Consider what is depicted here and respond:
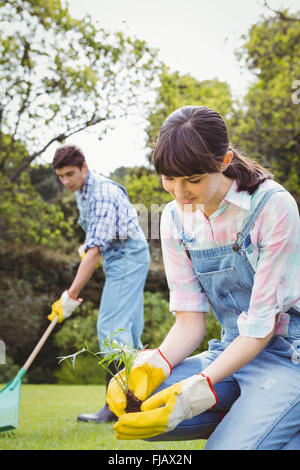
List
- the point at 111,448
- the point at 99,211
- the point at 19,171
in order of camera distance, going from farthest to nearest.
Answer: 1. the point at 19,171
2. the point at 99,211
3. the point at 111,448

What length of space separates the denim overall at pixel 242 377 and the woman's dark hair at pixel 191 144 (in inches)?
10.0

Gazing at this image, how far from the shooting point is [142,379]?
6.15 ft

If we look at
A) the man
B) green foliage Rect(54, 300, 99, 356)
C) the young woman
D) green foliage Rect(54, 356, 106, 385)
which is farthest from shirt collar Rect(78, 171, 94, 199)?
green foliage Rect(54, 300, 99, 356)

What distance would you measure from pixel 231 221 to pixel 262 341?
419 millimetres

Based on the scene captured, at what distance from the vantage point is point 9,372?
320 inches

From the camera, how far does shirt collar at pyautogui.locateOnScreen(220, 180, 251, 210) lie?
188 cm

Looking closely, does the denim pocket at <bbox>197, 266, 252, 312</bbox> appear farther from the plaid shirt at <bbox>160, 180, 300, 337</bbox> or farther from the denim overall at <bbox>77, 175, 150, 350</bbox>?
the denim overall at <bbox>77, 175, 150, 350</bbox>

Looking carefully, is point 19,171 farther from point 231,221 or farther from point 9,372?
point 231,221

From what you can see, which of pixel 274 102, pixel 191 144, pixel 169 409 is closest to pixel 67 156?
pixel 191 144

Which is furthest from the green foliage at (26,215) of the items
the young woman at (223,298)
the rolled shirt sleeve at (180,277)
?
the young woman at (223,298)

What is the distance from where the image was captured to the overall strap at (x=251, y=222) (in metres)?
1.86

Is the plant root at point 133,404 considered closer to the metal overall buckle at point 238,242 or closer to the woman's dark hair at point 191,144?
the metal overall buckle at point 238,242

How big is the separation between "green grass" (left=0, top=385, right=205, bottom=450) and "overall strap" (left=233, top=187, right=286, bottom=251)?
1.75 meters
